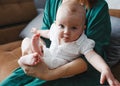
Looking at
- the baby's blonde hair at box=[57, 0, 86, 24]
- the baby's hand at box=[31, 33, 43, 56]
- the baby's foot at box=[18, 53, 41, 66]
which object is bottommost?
the baby's foot at box=[18, 53, 41, 66]

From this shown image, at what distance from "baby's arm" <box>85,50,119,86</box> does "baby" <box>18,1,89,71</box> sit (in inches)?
1.1

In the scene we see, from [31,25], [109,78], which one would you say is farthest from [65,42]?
[31,25]

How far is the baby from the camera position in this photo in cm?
129

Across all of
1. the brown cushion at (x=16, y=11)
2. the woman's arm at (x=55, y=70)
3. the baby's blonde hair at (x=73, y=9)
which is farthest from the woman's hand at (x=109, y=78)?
the brown cushion at (x=16, y=11)

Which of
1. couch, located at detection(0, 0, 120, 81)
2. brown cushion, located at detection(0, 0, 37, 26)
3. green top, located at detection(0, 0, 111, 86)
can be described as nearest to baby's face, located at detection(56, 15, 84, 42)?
green top, located at detection(0, 0, 111, 86)

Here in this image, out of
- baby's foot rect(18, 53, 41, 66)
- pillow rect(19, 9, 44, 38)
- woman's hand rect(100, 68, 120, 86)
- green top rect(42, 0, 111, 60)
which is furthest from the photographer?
pillow rect(19, 9, 44, 38)

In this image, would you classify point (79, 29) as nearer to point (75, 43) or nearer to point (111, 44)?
point (75, 43)

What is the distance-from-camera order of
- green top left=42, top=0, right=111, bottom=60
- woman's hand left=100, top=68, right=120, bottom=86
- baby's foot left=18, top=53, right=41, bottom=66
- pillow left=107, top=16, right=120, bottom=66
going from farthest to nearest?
pillow left=107, top=16, right=120, bottom=66
green top left=42, top=0, right=111, bottom=60
baby's foot left=18, top=53, right=41, bottom=66
woman's hand left=100, top=68, right=120, bottom=86

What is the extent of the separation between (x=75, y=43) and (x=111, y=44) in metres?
0.34

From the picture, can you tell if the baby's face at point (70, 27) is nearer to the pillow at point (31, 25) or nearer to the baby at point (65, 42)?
the baby at point (65, 42)

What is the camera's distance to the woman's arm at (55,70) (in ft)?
4.29

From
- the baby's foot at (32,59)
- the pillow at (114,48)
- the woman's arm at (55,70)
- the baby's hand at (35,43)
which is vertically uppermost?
the baby's hand at (35,43)

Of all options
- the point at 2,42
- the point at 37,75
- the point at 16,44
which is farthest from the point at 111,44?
the point at 2,42

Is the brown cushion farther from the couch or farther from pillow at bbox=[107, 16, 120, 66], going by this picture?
pillow at bbox=[107, 16, 120, 66]
